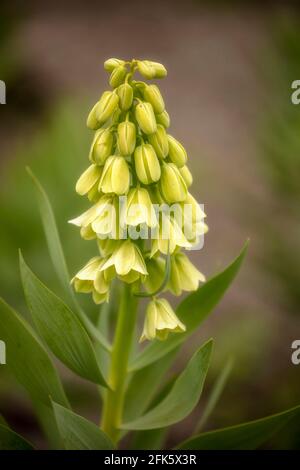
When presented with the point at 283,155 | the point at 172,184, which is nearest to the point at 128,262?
the point at 172,184

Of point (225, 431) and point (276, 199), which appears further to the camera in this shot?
point (276, 199)

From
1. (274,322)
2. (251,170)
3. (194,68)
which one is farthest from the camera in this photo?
(194,68)

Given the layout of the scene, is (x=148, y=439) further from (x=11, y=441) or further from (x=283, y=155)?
(x=283, y=155)

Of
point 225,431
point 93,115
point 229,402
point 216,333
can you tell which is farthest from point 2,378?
point 93,115

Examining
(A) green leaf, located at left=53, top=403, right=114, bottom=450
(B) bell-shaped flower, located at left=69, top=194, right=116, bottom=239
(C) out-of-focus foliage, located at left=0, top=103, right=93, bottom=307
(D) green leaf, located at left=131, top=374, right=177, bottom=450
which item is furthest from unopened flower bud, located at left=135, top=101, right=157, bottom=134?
(C) out-of-focus foliage, located at left=0, top=103, right=93, bottom=307

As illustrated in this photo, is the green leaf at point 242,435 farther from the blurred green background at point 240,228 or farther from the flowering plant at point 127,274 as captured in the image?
the blurred green background at point 240,228

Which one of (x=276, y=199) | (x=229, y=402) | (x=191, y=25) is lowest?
(x=229, y=402)

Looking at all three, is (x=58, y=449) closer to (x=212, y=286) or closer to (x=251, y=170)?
(x=212, y=286)
